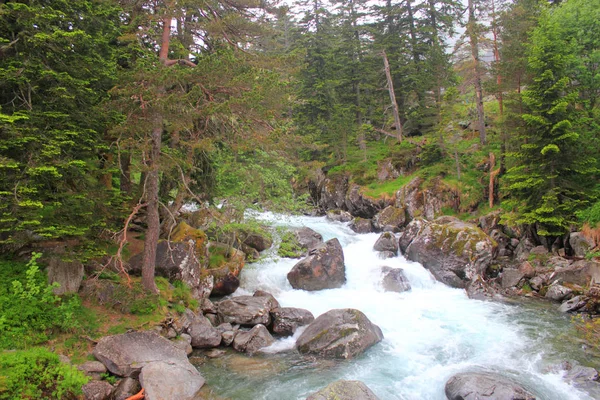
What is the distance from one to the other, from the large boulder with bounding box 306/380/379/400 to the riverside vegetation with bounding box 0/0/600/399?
186 inches

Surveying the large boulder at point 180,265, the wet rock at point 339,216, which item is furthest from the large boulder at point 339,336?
the wet rock at point 339,216

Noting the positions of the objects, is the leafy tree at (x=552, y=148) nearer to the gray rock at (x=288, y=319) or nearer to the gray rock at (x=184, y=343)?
the gray rock at (x=288, y=319)

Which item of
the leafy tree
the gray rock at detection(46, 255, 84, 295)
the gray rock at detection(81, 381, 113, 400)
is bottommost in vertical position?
the gray rock at detection(81, 381, 113, 400)

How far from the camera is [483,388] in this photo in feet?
24.5

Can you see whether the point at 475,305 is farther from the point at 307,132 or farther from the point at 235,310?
the point at 307,132

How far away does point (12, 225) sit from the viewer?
7.36 meters

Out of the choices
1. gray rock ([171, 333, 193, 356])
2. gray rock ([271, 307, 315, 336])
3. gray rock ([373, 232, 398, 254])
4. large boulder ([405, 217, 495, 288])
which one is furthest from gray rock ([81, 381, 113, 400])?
gray rock ([373, 232, 398, 254])

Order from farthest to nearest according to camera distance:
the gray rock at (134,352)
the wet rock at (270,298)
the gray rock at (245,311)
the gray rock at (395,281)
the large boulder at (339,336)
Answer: the gray rock at (395,281) → the wet rock at (270,298) → the gray rock at (245,311) → the large boulder at (339,336) → the gray rock at (134,352)

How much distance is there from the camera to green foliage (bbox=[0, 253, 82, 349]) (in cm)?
741

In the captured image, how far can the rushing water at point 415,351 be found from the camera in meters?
8.32

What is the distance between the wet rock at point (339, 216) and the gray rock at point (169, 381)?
1870 centimetres

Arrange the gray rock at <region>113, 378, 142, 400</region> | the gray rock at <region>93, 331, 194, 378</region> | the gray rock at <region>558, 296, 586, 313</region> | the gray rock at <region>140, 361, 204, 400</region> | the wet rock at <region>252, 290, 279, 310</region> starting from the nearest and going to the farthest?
1. the gray rock at <region>113, 378, 142, 400</region>
2. the gray rock at <region>140, 361, 204, 400</region>
3. the gray rock at <region>93, 331, 194, 378</region>
4. the gray rock at <region>558, 296, 586, 313</region>
5. the wet rock at <region>252, 290, 279, 310</region>

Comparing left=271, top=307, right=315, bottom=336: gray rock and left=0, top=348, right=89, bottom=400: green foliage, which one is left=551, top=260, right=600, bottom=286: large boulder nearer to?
left=271, top=307, right=315, bottom=336: gray rock

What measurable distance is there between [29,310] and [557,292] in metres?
16.4
